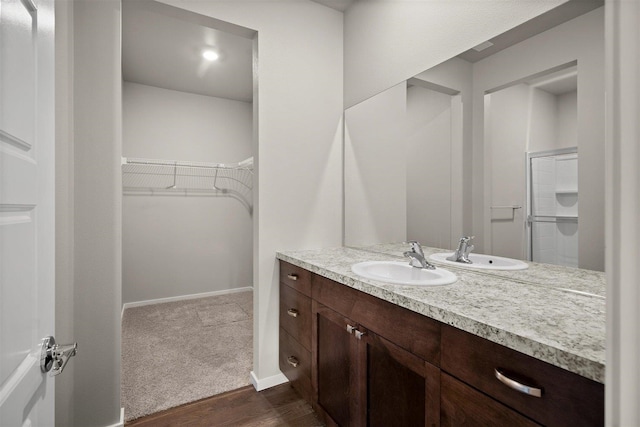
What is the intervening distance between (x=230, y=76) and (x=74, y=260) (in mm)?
2658

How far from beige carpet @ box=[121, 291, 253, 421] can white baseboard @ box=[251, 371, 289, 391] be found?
8 centimetres

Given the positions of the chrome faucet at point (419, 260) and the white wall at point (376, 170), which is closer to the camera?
the chrome faucet at point (419, 260)

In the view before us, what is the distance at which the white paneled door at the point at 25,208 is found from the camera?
1.73 feet

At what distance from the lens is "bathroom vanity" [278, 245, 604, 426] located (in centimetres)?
71


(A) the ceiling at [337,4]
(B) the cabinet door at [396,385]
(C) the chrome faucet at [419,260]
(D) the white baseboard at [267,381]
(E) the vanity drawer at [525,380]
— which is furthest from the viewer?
(A) the ceiling at [337,4]

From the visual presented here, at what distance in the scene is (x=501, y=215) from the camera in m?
1.44

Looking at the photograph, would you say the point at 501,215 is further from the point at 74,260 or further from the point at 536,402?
the point at 74,260

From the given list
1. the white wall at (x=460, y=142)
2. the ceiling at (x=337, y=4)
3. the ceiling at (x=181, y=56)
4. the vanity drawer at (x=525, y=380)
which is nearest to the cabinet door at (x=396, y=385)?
the vanity drawer at (x=525, y=380)

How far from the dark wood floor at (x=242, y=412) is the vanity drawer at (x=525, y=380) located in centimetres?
117

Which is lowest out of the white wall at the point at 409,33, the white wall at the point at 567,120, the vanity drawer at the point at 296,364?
the vanity drawer at the point at 296,364

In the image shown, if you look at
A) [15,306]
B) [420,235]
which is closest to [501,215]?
[420,235]

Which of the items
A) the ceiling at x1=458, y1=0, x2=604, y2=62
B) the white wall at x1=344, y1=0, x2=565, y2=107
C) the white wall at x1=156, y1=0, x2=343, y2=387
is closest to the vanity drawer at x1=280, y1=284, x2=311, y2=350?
the white wall at x1=156, y1=0, x2=343, y2=387

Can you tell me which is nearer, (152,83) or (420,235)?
(420,235)

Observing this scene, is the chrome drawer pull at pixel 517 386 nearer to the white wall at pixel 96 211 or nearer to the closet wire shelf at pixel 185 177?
the white wall at pixel 96 211
